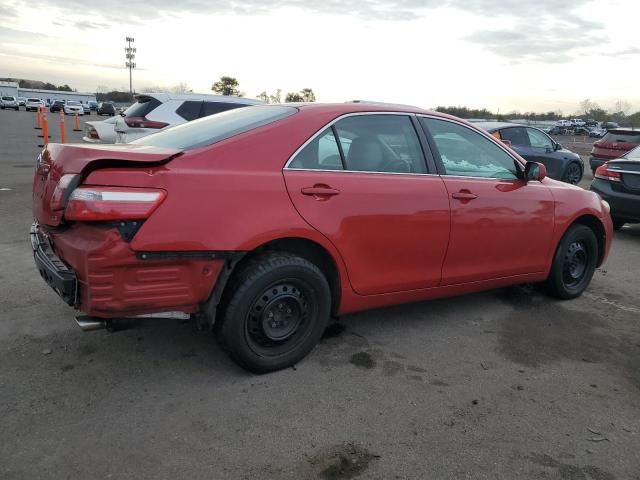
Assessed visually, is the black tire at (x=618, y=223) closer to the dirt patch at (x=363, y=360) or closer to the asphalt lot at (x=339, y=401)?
the asphalt lot at (x=339, y=401)

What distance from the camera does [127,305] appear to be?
281cm

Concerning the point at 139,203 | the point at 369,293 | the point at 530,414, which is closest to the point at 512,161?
the point at 369,293

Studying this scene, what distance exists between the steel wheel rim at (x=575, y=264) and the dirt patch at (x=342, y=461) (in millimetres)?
3148

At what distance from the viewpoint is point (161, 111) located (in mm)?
9914

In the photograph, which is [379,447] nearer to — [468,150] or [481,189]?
[481,189]

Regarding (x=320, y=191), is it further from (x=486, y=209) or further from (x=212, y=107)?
(x=212, y=107)

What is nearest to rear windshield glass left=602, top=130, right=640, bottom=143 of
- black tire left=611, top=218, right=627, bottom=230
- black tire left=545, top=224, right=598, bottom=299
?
black tire left=611, top=218, right=627, bottom=230

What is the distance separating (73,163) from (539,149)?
1205 centimetres

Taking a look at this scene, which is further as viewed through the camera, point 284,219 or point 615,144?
point 615,144

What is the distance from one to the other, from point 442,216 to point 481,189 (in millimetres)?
484

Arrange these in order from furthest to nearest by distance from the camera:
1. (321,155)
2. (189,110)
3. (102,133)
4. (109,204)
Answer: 1. (102,133)
2. (189,110)
3. (321,155)
4. (109,204)

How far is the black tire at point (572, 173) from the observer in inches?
526

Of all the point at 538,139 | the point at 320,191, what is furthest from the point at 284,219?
the point at 538,139

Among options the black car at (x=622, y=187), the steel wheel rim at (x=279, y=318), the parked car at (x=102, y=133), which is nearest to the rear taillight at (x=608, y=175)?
the black car at (x=622, y=187)
